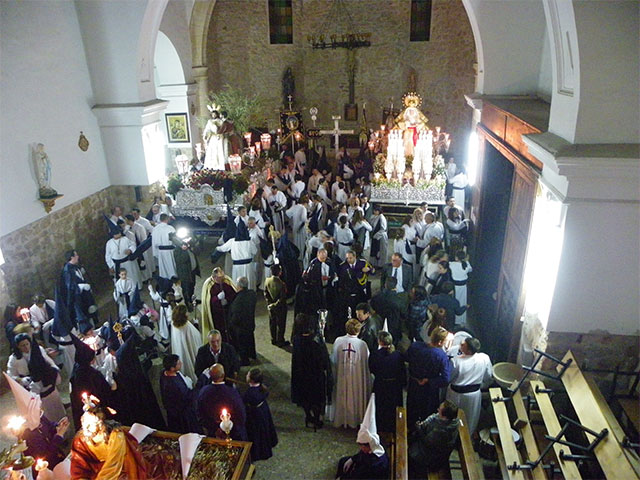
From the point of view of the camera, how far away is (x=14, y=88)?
8.57 meters

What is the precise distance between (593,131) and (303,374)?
4.58 m

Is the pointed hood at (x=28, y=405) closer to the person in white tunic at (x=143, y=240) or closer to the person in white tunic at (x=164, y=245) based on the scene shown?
the person in white tunic at (x=164, y=245)

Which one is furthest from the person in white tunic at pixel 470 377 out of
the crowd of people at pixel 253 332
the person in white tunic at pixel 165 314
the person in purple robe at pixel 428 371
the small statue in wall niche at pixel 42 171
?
the small statue in wall niche at pixel 42 171

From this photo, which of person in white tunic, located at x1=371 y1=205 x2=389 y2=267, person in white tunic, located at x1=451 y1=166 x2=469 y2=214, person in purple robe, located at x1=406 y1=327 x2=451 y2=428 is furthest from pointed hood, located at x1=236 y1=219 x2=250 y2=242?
person in white tunic, located at x1=451 y1=166 x2=469 y2=214

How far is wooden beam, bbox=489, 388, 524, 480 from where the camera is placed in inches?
183

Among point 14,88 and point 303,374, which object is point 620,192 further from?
point 14,88

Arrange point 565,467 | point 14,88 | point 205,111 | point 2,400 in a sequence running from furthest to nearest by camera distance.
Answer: point 205,111, point 14,88, point 2,400, point 565,467

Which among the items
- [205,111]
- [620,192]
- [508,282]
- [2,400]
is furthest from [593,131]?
[205,111]

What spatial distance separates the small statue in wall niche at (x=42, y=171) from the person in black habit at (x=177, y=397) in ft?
18.0

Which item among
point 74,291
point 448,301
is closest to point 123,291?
point 74,291

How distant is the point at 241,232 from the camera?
356 inches

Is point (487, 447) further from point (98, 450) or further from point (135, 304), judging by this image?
point (135, 304)

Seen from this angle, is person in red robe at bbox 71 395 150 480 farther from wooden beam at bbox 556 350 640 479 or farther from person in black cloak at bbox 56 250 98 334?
wooden beam at bbox 556 350 640 479

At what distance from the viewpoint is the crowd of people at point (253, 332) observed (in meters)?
5.77
